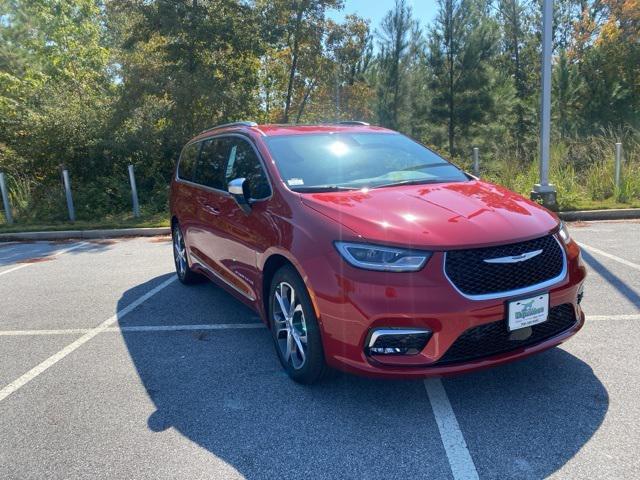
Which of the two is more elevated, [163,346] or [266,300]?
[266,300]

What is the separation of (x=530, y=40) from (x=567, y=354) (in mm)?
30247

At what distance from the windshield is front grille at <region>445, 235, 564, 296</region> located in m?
1.09

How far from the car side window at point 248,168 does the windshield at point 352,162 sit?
160 millimetres

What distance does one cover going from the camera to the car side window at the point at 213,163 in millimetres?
4785

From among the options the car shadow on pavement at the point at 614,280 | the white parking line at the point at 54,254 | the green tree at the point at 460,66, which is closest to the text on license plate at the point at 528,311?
the car shadow on pavement at the point at 614,280

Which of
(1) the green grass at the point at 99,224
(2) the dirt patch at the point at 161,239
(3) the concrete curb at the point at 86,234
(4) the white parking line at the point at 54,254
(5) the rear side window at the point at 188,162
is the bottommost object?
(2) the dirt patch at the point at 161,239

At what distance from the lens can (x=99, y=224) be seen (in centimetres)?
1138

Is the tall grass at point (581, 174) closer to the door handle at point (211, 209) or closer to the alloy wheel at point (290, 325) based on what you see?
the door handle at point (211, 209)

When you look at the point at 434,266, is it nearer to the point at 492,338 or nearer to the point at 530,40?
the point at 492,338

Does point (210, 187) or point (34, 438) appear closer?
point (34, 438)

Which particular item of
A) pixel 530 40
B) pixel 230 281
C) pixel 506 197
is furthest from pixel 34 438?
pixel 530 40

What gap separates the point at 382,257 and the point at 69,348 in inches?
117

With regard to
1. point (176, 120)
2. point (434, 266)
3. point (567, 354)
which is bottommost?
point (567, 354)

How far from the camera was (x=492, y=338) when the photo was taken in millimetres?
2865
